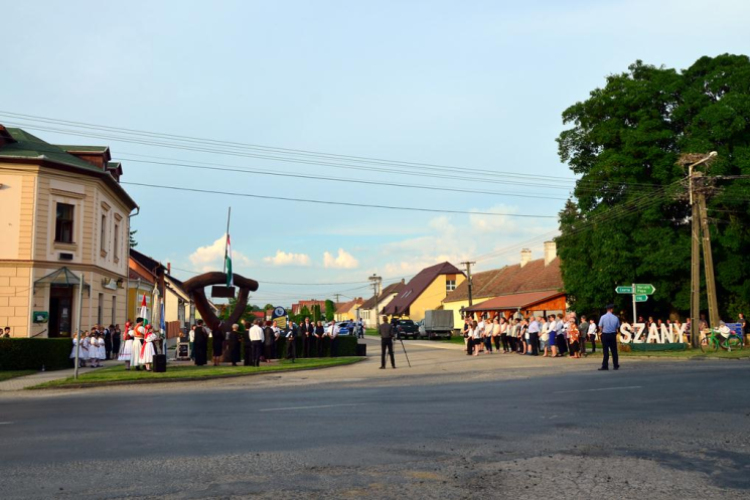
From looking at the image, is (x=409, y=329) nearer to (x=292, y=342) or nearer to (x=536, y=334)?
(x=536, y=334)

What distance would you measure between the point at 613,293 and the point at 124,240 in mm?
28141

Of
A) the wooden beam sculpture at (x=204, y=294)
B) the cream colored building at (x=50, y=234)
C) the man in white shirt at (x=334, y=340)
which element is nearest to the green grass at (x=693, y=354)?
the man in white shirt at (x=334, y=340)

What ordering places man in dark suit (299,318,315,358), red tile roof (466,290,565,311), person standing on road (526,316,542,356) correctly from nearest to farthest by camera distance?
person standing on road (526,316,542,356) → man in dark suit (299,318,315,358) → red tile roof (466,290,565,311)

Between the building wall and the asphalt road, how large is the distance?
1617cm

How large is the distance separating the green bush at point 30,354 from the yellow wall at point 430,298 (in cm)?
6830

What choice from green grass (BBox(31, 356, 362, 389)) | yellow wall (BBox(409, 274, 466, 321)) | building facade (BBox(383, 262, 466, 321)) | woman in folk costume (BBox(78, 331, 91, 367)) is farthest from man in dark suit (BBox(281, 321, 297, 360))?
yellow wall (BBox(409, 274, 466, 321))

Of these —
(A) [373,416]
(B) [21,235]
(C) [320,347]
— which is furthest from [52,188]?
(A) [373,416]

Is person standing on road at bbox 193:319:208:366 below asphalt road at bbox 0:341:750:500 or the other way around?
the other way around

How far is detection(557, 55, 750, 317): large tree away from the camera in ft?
120

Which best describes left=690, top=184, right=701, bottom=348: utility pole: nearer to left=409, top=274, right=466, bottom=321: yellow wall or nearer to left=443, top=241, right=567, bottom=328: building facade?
left=443, top=241, right=567, bottom=328: building facade

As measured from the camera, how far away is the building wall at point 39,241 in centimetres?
2983

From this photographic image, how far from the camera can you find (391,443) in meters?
8.46

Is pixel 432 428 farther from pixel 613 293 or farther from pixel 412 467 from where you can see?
pixel 613 293

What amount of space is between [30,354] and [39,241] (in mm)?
7713
